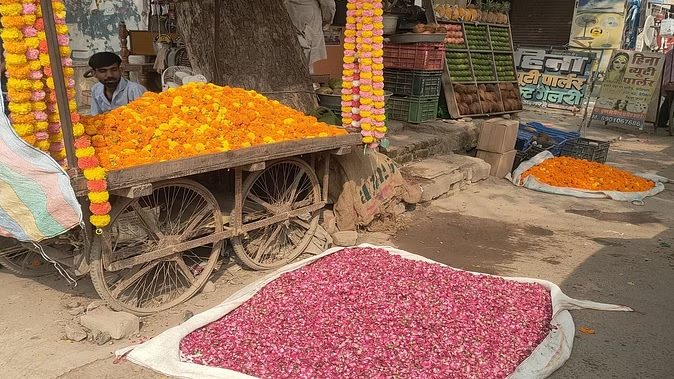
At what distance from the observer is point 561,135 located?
10.0 metres

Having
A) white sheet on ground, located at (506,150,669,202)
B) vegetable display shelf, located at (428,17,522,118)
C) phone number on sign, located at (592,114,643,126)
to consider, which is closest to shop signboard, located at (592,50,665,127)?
phone number on sign, located at (592,114,643,126)

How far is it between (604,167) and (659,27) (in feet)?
50.6

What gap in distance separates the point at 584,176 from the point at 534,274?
393cm

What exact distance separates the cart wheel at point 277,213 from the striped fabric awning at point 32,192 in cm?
162

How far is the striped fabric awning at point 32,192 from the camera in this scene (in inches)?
126

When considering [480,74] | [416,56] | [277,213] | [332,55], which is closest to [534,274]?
[277,213]

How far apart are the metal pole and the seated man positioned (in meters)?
2.42

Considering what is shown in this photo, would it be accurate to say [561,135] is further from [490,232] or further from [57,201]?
[57,201]

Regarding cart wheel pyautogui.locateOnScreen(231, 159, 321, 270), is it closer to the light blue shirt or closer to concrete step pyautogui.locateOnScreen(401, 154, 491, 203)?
the light blue shirt

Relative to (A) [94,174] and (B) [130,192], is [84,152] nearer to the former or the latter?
(A) [94,174]

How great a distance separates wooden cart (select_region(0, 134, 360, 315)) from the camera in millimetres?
3854

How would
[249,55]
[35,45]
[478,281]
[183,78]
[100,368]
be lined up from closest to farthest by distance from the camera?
[35,45] → [100,368] → [478,281] → [183,78] → [249,55]

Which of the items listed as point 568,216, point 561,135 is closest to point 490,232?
point 568,216

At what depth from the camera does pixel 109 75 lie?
18.3ft
